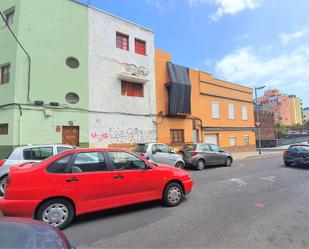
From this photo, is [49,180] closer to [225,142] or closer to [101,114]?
[101,114]

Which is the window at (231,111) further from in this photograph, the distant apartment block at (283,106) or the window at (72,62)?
the distant apartment block at (283,106)

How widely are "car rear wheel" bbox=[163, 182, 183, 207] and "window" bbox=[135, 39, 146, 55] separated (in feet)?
45.8

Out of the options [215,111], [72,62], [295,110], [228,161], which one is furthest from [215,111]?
[295,110]

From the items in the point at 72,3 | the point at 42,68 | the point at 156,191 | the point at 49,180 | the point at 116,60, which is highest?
the point at 72,3

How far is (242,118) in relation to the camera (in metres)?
26.5

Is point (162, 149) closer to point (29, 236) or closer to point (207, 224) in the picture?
point (207, 224)

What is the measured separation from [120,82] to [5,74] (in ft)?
22.9

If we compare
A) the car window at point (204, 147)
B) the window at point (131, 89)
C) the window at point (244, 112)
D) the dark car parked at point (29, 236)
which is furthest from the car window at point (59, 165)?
the window at point (244, 112)

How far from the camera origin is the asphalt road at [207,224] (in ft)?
12.8

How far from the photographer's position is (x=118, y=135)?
16062mm

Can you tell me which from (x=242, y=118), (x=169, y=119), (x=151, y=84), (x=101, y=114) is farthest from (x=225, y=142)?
(x=101, y=114)

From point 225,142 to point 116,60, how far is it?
47.0ft

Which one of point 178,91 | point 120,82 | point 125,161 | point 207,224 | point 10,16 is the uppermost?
point 10,16

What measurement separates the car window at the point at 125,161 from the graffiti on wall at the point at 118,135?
9.79 meters
